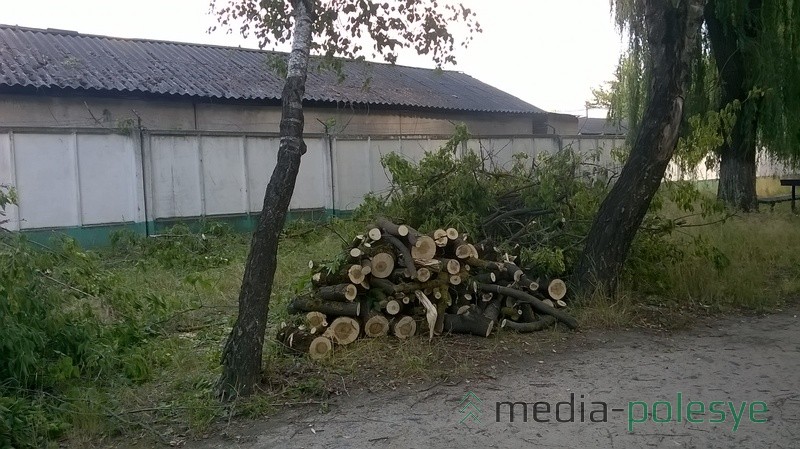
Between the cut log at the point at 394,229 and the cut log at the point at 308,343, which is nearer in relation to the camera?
the cut log at the point at 308,343

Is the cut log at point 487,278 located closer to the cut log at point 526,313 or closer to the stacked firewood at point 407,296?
the stacked firewood at point 407,296

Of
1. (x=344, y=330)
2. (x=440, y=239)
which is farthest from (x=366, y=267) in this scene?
(x=440, y=239)

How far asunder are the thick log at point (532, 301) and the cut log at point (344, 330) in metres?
1.31

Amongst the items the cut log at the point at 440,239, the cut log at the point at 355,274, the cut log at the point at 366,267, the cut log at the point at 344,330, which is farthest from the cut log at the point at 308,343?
the cut log at the point at 440,239

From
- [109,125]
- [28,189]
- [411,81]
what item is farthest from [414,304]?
[411,81]

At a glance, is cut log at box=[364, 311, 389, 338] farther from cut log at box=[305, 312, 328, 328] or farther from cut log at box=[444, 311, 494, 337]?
cut log at box=[444, 311, 494, 337]

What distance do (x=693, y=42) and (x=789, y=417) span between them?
12.8 ft

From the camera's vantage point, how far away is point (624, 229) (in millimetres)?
6957

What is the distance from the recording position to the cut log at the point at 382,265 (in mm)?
6027

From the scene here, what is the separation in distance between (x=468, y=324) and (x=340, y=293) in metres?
1.21

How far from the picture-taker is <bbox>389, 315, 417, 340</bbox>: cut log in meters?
5.96

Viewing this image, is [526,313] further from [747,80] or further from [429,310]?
[747,80]

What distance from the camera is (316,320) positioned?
18.8 feet

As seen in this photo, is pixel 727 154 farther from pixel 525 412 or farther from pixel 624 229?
pixel 525 412
